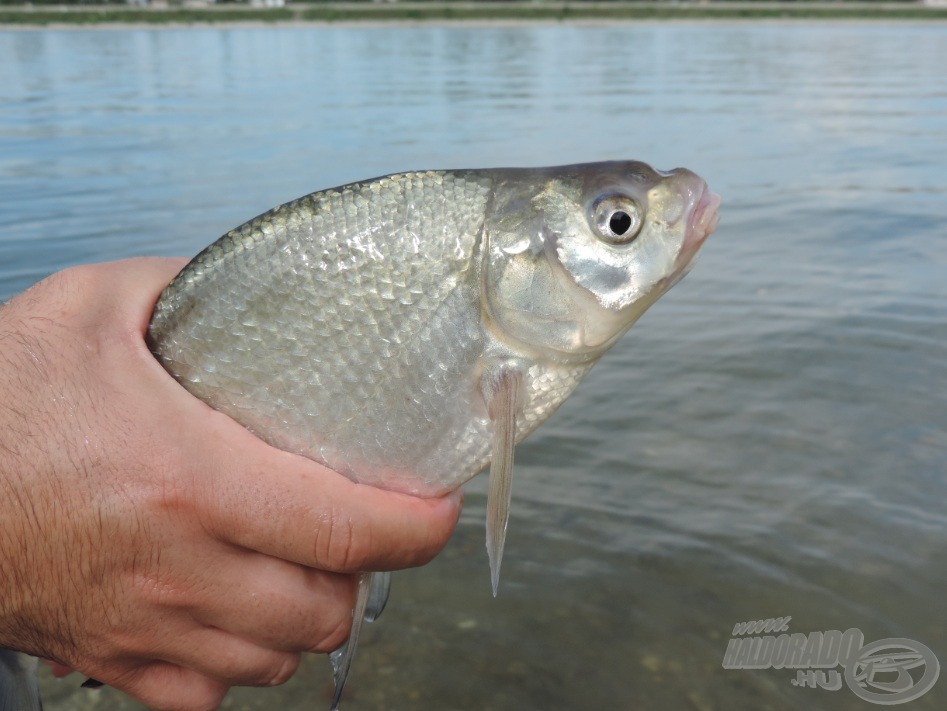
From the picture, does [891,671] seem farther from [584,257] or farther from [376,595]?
[584,257]

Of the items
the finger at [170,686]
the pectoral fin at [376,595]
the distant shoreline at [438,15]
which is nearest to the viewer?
the finger at [170,686]

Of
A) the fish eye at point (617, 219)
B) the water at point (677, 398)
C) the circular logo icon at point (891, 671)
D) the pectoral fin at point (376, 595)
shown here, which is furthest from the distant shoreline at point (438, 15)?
the fish eye at point (617, 219)

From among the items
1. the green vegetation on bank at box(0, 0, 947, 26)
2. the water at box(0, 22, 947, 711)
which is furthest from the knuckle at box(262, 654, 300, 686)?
the green vegetation on bank at box(0, 0, 947, 26)

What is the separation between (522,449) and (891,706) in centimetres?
279

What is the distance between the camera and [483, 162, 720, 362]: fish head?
206 centimetres

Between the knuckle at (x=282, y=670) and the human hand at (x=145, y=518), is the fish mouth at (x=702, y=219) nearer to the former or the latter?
the human hand at (x=145, y=518)

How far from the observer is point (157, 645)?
2066 mm

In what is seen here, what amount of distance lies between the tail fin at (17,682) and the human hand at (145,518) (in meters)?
0.14

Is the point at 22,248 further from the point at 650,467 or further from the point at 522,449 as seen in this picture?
the point at 650,467

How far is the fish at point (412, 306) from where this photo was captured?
204cm

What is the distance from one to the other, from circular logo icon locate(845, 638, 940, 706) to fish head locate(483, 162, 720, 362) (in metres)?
2.64

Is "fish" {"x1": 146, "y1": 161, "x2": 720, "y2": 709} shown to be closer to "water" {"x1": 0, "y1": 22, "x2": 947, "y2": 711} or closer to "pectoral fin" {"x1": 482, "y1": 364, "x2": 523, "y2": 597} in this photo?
"pectoral fin" {"x1": 482, "y1": 364, "x2": 523, "y2": 597}

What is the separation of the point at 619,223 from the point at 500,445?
595mm

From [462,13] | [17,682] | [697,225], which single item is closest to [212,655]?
[17,682]
